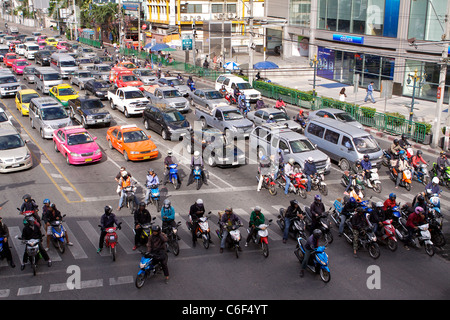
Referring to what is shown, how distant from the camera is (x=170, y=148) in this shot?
2680cm

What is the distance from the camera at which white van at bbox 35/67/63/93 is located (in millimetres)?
39531

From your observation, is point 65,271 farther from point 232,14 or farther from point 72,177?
point 232,14

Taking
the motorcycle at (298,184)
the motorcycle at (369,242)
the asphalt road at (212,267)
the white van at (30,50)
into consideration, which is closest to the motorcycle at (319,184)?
the asphalt road at (212,267)

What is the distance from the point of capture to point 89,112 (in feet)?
99.3

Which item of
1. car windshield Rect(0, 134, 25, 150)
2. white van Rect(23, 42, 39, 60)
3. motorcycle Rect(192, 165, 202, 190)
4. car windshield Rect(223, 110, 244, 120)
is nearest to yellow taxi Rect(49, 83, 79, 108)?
car windshield Rect(0, 134, 25, 150)

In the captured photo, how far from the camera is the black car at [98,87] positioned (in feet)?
126

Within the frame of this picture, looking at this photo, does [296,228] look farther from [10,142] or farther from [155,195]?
[10,142]

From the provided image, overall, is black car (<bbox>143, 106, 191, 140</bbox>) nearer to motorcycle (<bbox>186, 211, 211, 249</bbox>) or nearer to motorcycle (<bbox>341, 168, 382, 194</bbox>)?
motorcycle (<bbox>341, 168, 382, 194</bbox>)

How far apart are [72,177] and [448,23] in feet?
68.7

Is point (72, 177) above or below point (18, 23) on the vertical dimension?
below

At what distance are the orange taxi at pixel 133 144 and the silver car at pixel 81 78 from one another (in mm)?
18689

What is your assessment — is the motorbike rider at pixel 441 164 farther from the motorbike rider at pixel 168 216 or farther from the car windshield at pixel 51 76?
the car windshield at pixel 51 76
